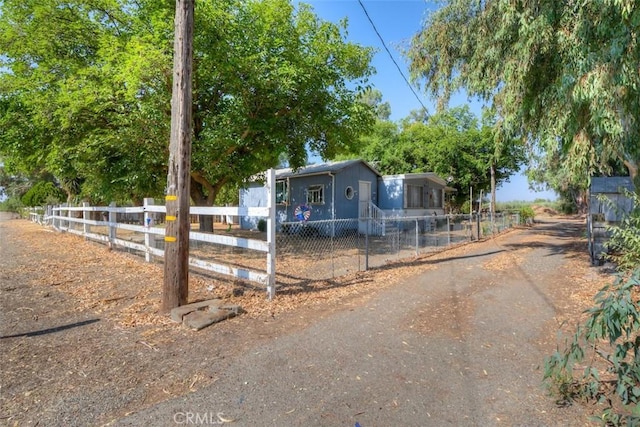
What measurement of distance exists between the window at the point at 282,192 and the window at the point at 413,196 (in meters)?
6.46

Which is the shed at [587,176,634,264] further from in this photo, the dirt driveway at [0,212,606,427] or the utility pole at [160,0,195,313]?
the utility pole at [160,0,195,313]

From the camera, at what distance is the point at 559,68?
692cm

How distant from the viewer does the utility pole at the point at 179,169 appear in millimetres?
4852

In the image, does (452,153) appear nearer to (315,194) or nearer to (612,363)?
(315,194)

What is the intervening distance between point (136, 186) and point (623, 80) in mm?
12519

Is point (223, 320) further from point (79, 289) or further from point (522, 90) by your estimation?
point (522, 90)

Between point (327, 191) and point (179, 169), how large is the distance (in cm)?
1255

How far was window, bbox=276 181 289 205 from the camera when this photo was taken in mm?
19000

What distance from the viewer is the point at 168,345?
154 inches

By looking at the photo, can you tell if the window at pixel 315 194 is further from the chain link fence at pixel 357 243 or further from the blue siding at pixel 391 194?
the blue siding at pixel 391 194

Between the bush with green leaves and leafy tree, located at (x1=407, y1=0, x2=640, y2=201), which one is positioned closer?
the bush with green leaves

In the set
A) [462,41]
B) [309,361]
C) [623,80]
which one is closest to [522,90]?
[623,80]

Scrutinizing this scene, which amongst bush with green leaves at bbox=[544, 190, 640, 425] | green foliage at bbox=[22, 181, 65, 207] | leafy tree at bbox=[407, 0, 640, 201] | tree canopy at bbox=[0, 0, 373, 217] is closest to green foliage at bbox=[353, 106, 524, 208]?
tree canopy at bbox=[0, 0, 373, 217]

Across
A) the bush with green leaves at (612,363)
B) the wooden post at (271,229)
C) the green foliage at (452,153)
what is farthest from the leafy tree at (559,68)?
the green foliage at (452,153)
